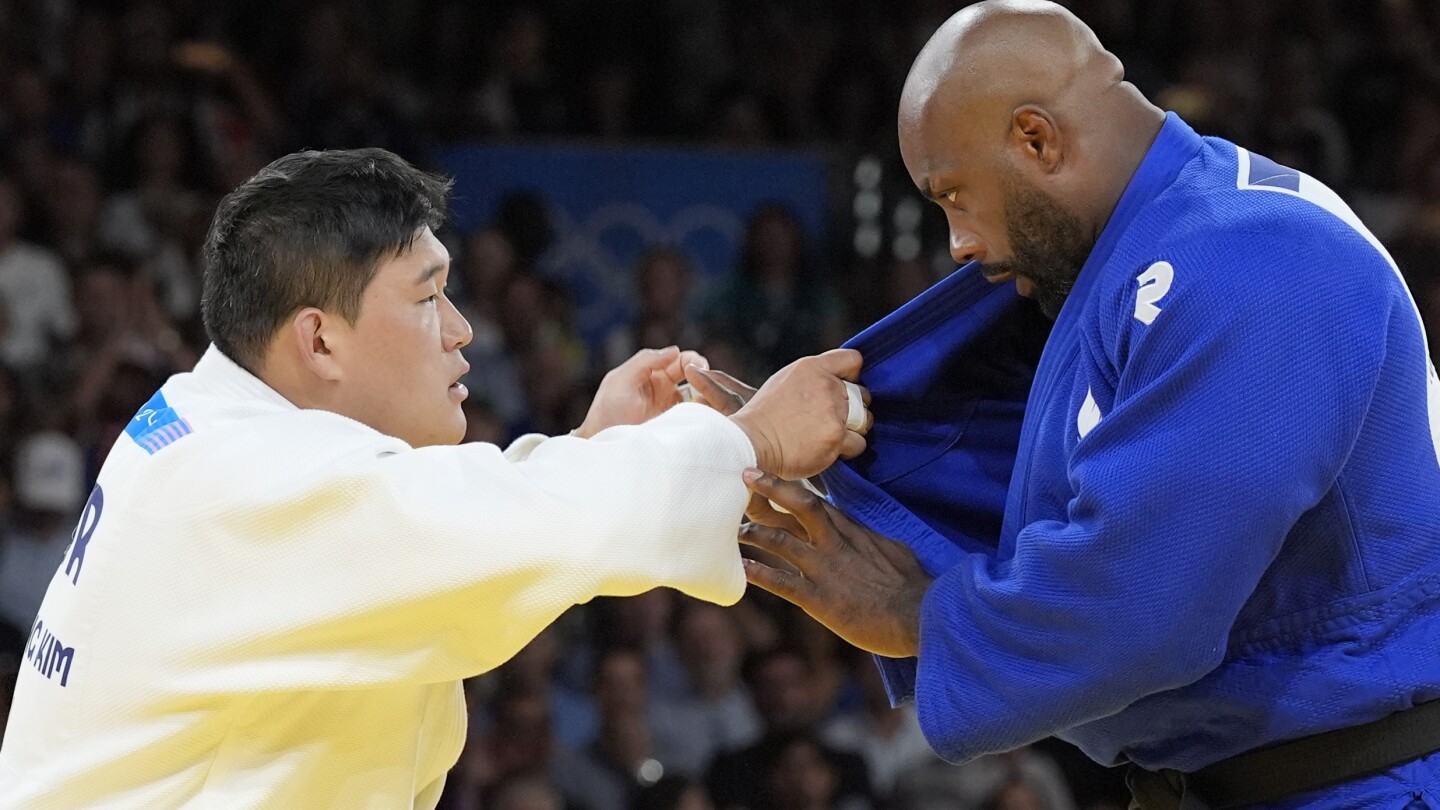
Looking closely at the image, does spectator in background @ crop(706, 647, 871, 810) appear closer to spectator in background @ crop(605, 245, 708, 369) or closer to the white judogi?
spectator in background @ crop(605, 245, 708, 369)

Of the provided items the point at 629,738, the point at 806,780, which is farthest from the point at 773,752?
the point at 629,738

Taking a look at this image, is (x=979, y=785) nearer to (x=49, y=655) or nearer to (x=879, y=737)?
(x=879, y=737)

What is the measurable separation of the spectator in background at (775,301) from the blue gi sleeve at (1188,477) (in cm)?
445

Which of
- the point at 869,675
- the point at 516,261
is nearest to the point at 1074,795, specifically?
the point at 869,675

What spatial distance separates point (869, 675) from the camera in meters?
5.81

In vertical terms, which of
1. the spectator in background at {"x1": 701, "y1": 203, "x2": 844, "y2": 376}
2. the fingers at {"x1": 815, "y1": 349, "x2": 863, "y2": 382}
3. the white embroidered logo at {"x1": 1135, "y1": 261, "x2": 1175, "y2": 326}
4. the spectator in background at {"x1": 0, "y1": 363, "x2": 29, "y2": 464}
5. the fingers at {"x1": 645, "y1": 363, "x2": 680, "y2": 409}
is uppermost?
the white embroidered logo at {"x1": 1135, "y1": 261, "x2": 1175, "y2": 326}

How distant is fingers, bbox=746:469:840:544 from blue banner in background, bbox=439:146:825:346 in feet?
14.6

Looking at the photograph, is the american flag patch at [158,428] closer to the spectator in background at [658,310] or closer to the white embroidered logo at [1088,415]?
the white embroidered logo at [1088,415]

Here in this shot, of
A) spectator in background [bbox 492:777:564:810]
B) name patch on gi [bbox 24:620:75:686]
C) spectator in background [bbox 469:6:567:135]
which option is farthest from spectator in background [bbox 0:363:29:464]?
name patch on gi [bbox 24:620:75:686]

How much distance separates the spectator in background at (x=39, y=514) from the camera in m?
5.19

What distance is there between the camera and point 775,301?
6.73m

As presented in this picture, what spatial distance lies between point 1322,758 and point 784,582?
76 cm

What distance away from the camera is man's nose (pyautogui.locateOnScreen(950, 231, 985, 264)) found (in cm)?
234

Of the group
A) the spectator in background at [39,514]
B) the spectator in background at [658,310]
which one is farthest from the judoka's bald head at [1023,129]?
the spectator in background at [658,310]
